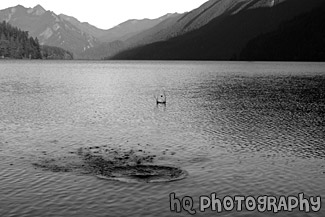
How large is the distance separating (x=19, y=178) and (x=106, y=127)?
81.9 ft

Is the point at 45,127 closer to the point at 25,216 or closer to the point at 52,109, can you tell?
the point at 52,109

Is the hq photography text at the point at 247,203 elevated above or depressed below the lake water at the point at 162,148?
below

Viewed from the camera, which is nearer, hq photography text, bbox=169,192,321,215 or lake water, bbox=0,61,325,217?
hq photography text, bbox=169,192,321,215

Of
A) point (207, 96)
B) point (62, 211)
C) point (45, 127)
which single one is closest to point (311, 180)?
point (62, 211)

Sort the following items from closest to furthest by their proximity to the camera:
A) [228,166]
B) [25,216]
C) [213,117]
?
[25,216], [228,166], [213,117]

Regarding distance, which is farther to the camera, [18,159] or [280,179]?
[18,159]

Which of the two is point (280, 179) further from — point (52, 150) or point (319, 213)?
point (52, 150)

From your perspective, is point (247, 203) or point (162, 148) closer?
point (247, 203)

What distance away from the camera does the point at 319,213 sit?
89.7 feet

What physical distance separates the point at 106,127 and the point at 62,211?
31.5m

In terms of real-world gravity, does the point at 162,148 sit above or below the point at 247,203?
above

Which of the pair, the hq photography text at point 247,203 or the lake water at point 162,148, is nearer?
the hq photography text at point 247,203

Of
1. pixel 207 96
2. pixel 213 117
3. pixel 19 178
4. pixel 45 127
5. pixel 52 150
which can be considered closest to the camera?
pixel 19 178

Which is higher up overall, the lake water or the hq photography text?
the lake water
